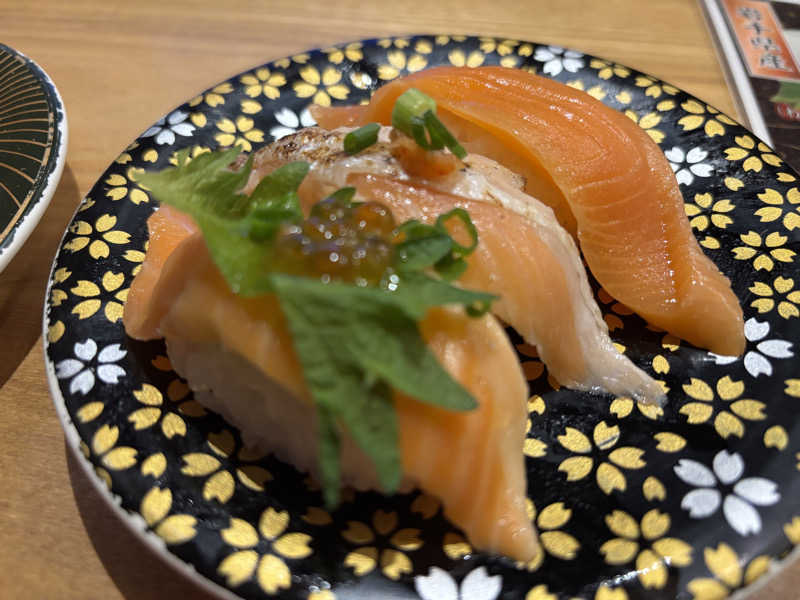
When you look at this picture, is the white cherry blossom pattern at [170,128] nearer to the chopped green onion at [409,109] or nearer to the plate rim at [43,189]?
the plate rim at [43,189]

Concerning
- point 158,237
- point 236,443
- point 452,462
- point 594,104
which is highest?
point 594,104

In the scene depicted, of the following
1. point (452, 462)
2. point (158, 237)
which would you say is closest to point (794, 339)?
point (452, 462)

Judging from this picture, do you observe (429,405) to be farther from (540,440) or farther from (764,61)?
(764,61)

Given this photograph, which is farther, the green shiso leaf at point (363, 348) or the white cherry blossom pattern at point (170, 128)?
the white cherry blossom pattern at point (170, 128)

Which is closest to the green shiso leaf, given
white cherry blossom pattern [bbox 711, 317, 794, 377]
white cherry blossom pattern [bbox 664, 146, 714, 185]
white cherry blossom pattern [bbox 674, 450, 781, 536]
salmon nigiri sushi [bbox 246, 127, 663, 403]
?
salmon nigiri sushi [bbox 246, 127, 663, 403]

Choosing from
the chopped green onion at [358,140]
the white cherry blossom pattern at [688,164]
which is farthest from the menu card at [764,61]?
the chopped green onion at [358,140]

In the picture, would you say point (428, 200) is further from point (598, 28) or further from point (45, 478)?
point (598, 28)

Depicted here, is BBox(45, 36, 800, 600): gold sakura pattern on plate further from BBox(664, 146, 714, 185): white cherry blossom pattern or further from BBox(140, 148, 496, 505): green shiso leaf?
BBox(140, 148, 496, 505): green shiso leaf
